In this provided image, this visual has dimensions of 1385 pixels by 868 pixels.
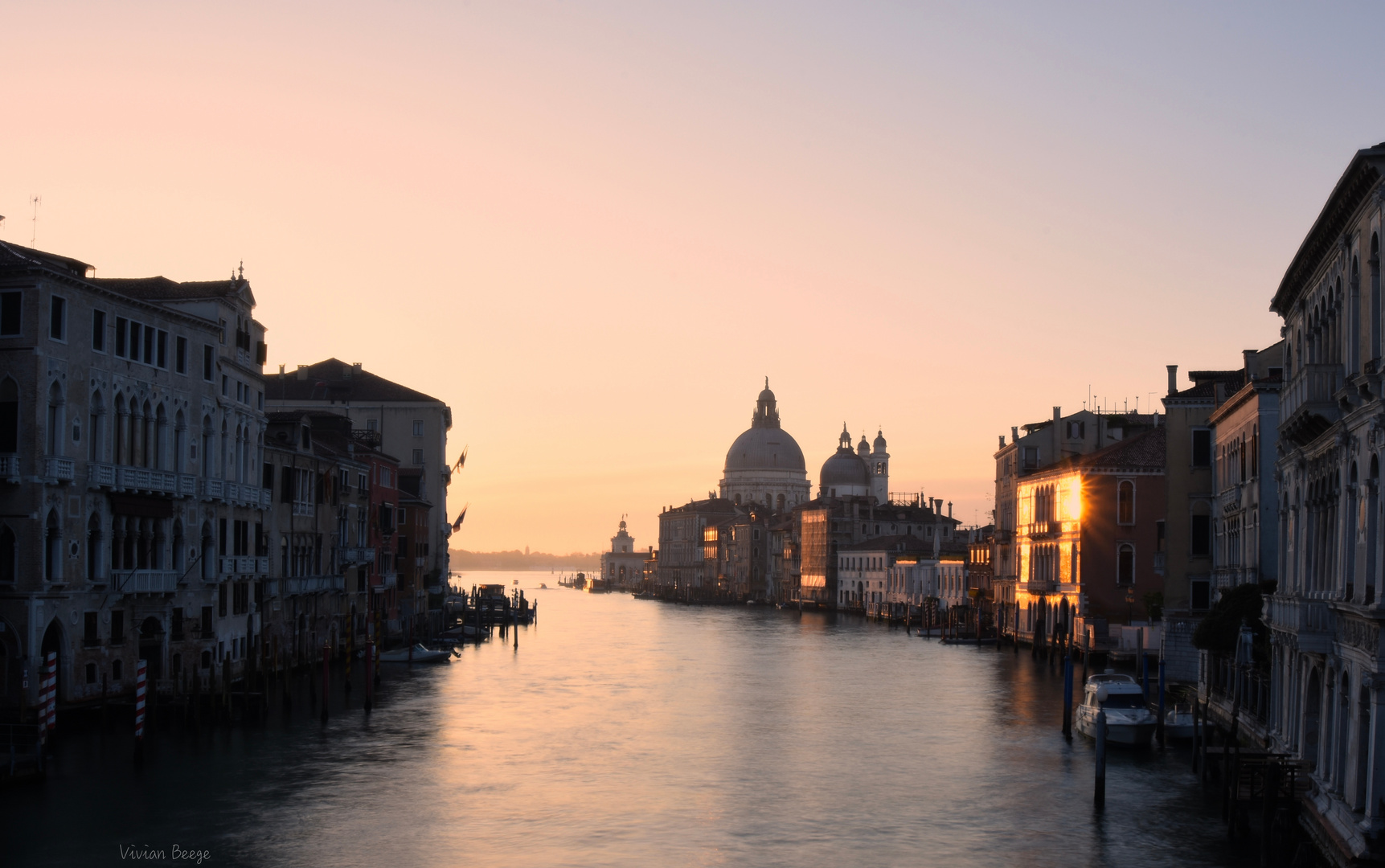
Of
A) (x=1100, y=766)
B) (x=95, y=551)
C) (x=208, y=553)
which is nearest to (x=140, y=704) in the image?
(x=95, y=551)

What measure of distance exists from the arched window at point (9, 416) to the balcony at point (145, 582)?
398 centimetres

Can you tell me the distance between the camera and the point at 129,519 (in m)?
32.3

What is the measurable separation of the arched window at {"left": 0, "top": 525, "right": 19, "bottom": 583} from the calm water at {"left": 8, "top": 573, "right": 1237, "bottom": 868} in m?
3.34

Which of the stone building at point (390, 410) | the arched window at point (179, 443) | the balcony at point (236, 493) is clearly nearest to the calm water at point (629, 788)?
the balcony at point (236, 493)

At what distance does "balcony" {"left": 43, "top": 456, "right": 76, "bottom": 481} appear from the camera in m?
28.8

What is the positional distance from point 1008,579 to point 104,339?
48414 millimetres

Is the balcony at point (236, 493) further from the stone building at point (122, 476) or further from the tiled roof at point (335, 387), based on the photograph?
the tiled roof at point (335, 387)

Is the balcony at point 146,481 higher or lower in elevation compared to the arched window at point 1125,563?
higher

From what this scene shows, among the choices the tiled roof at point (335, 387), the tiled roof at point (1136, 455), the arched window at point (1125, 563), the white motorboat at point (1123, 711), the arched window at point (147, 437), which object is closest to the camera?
the white motorboat at point (1123, 711)

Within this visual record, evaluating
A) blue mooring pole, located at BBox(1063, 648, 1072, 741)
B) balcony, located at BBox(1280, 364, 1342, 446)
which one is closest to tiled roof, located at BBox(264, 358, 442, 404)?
blue mooring pole, located at BBox(1063, 648, 1072, 741)

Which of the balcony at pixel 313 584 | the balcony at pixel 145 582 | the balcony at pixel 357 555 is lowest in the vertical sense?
the balcony at pixel 313 584

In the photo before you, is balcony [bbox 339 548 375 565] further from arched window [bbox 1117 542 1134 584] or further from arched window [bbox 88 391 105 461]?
arched window [bbox 1117 542 1134 584]

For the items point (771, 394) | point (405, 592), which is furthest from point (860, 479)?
point (405, 592)

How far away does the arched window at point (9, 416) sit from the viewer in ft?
93.7
